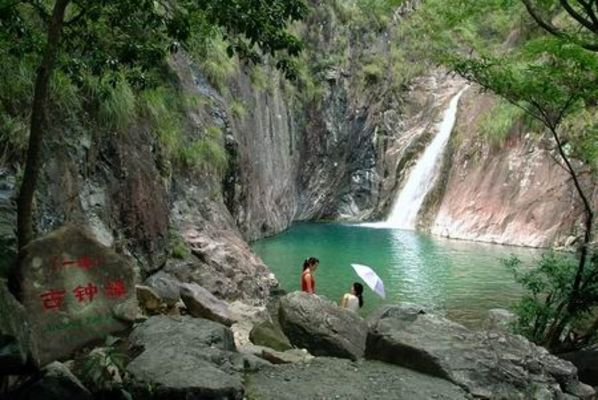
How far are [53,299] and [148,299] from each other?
274 centimetres

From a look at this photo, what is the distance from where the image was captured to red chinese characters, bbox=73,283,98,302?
5.05m

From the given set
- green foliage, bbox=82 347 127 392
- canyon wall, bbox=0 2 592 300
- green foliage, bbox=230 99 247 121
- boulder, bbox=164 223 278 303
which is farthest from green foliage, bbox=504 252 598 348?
green foliage, bbox=230 99 247 121

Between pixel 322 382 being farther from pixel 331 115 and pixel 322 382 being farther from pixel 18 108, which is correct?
pixel 331 115

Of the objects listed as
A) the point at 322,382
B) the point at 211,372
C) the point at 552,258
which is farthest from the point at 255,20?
the point at 552,258

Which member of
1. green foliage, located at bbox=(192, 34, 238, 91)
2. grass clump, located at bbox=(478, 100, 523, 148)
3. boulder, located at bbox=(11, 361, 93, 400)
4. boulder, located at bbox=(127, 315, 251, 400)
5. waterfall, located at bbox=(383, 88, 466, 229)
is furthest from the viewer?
waterfall, located at bbox=(383, 88, 466, 229)

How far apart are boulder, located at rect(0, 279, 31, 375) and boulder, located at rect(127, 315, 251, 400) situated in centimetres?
90

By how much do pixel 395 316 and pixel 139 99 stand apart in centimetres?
568

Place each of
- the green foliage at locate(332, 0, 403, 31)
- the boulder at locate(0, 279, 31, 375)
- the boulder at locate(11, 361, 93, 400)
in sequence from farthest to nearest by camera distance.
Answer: the green foliage at locate(332, 0, 403, 31) < the boulder at locate(11, 361, 93, 400) < the boulder at locate(0, 279, 31, 375)

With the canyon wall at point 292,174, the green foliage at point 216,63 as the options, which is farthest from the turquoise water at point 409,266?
the green foliage at point 216,63

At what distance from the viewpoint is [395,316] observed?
727 centimetres

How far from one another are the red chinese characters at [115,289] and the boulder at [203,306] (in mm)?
2509

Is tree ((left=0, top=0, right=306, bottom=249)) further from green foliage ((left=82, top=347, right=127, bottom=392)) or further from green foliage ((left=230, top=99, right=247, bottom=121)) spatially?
green foliage ((left=230, top=99, right=247, bottom=121))

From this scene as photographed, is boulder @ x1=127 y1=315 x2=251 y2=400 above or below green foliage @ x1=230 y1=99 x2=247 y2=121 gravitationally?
below

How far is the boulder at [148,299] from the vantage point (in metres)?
7.57
